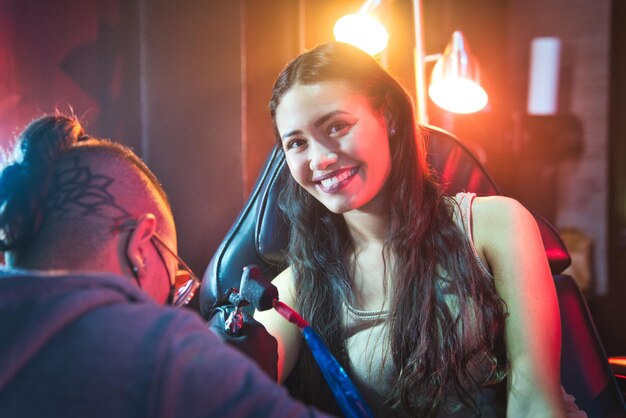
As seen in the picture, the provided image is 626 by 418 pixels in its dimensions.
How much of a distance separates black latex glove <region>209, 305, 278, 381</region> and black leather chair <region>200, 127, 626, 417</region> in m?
0.22

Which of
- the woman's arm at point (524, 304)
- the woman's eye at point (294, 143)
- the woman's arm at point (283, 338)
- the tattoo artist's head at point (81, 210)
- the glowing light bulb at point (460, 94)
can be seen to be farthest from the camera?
the glowing light bulb at point (460, 94)

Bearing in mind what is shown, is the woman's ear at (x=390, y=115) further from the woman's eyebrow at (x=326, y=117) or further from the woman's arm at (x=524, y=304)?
the woman's arm at (x=524, y=304)

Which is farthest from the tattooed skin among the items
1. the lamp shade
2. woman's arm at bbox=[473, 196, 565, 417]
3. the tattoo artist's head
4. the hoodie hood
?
the lamp shade

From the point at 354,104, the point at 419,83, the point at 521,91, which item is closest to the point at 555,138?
the point at 521,91

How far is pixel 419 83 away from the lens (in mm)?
2646

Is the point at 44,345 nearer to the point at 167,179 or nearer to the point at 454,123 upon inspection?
the point at 167,179

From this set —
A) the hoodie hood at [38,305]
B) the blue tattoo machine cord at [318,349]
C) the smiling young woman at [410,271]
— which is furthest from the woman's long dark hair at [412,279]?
the hoodie hood at [38,305]

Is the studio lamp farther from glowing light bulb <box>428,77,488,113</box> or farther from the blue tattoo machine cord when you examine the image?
the blue tattoo machine cord

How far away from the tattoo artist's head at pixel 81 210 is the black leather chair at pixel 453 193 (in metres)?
0.65

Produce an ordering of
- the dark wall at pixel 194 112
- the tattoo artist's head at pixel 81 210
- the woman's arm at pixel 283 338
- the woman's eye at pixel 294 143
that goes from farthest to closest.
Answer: the dark wall at pixel 194 112
the woman's arm at pixel 283 338
the woman's eye at pixel 294 143
the tattoo artist's head at pixel 81 210

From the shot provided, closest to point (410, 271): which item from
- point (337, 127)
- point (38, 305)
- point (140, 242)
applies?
point (337, 127)

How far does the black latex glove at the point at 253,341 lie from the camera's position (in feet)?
4.07

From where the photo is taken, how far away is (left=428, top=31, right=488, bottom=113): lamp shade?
2.34 metres

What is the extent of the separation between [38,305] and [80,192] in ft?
0.77
